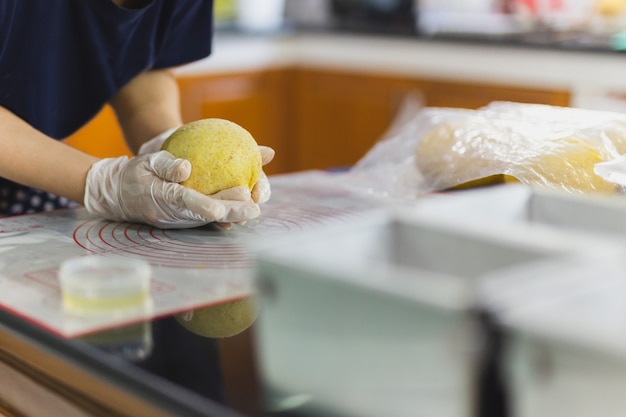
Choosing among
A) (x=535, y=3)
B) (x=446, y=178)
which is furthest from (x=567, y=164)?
(x=535, y=3)

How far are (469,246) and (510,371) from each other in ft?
0.47

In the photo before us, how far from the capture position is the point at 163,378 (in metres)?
0.82

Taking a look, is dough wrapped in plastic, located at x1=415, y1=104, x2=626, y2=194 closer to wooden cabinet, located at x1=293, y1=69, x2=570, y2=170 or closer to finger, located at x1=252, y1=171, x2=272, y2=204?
finger, located at x1=252, y1=171, x2=272, y2=204

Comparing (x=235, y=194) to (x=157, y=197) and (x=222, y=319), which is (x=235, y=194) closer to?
(x=157, y=197)

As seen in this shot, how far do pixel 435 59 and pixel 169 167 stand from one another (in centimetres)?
228

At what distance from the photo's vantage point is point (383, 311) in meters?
0.68

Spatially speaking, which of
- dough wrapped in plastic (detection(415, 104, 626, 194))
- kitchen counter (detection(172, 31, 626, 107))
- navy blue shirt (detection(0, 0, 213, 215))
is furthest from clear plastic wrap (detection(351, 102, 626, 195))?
kitchen counter (detection(172, 31, 626, 107))

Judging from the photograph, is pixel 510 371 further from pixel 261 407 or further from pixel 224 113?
pixel 224 113

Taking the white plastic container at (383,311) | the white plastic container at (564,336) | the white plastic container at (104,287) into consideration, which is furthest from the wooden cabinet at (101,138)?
the white plastic container at (564,336)

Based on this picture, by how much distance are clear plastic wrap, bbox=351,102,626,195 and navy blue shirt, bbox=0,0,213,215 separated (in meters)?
0.48

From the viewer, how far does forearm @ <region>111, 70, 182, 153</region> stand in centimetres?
185

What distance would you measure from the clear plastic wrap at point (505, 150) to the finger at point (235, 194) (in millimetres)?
372

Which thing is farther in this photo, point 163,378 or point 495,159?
point 495,159

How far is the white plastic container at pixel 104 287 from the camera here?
99 cm
